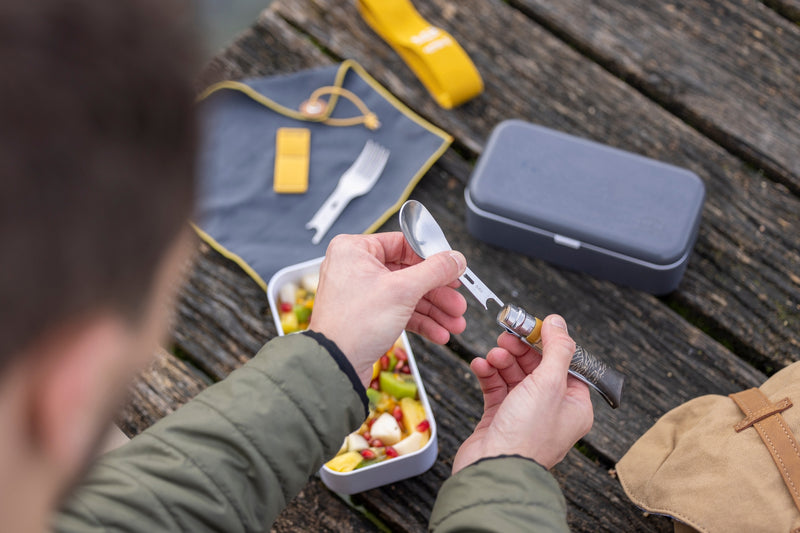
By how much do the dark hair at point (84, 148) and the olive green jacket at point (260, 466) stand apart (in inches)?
19.5

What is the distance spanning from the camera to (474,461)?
0.84m

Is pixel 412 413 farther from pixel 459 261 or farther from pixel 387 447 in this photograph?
pixel 459 261

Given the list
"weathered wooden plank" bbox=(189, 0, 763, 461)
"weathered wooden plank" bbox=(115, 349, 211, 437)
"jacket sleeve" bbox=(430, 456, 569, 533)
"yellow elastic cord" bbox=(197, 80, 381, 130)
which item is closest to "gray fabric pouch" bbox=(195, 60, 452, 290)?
"yellow elastic cord" bbox=(197, 80, 381, 130)

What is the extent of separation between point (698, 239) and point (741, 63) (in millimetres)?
403

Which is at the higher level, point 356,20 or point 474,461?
point 356,20

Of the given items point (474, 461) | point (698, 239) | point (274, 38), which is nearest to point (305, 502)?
point (474, 461)

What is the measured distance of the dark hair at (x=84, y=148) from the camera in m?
0.29

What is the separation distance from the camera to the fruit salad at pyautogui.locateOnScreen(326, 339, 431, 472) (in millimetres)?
1030

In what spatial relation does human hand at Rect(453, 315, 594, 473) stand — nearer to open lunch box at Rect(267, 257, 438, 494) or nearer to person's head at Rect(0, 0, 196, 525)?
open lunch box at Rect(267, 257, 438, 494)

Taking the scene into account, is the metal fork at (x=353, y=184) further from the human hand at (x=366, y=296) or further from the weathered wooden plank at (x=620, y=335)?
the human hand at (x=366, y=296)

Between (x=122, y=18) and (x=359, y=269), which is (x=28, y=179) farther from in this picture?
(x=359, y=269)

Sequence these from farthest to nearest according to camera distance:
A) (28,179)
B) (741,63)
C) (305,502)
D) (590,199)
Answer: (741,63) → (590,199) → (305,502) → (28,179)

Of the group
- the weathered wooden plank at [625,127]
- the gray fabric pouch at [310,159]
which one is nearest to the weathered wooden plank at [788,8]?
the weathered wooden plank at [625,127]

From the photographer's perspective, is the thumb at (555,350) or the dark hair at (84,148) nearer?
the dark hair at (84,148)
